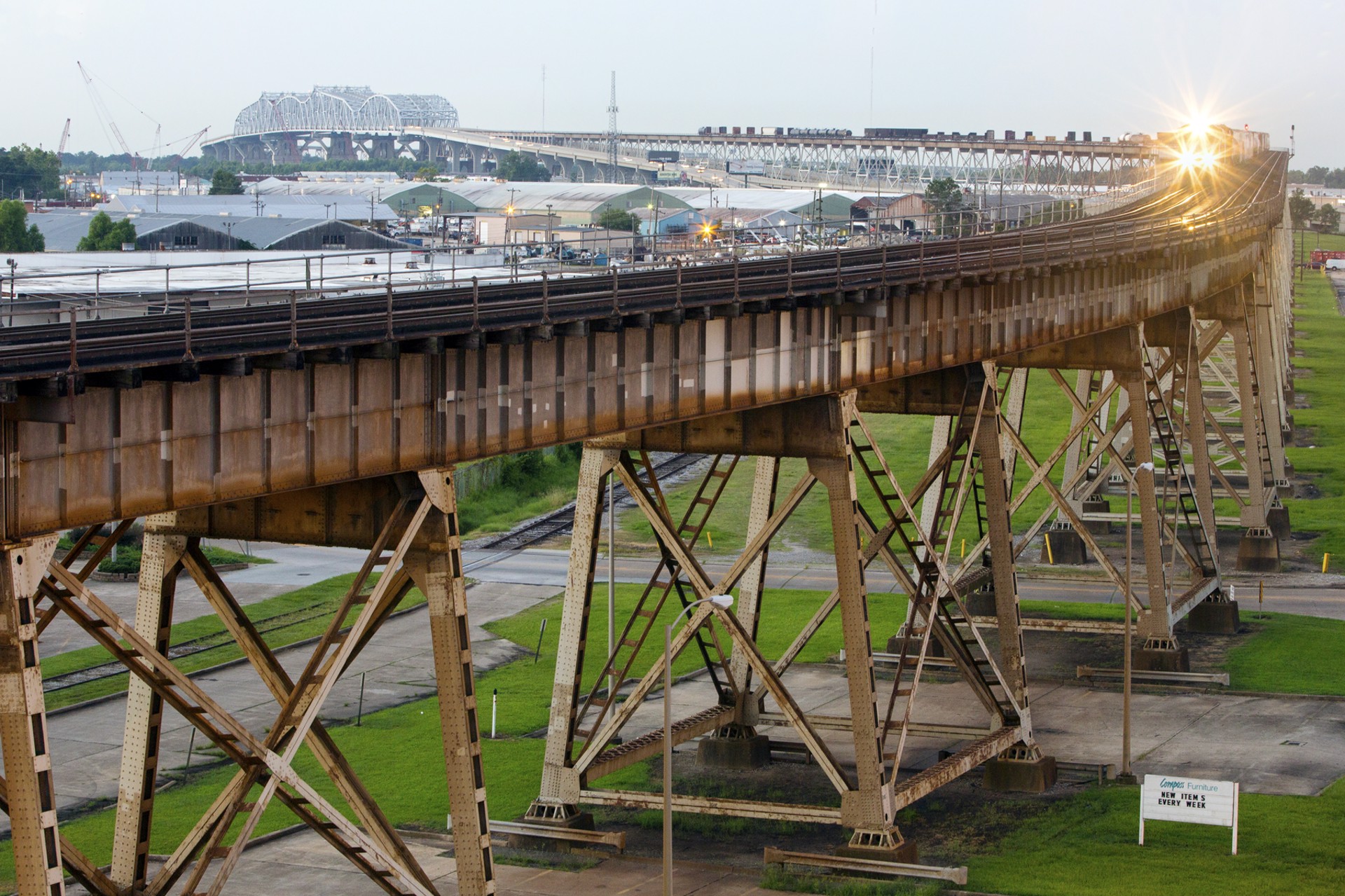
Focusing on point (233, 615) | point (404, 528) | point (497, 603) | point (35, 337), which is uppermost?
point (35, 337)

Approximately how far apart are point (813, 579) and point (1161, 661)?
1946cm

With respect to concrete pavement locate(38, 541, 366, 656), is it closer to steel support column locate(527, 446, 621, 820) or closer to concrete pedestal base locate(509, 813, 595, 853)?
concrete pedestal base locate(509, 813, 595, 853)

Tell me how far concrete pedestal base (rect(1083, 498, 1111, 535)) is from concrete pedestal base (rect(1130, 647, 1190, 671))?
22.5 meters

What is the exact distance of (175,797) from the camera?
42656mm

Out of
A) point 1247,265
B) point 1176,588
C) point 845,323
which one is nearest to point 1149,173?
point 1247,265

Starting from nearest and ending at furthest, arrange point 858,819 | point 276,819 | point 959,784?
point 858,819, point 276,819, point 959,784

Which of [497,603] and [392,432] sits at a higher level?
[392,432]

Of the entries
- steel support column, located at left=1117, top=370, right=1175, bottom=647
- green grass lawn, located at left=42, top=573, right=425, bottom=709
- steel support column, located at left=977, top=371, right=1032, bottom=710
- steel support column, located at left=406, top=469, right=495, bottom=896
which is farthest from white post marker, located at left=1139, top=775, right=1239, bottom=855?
green grass lawn, located at left=42, top=573, right=425, bottom=709

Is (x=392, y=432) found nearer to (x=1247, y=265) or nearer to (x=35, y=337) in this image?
(x=35, y=337)

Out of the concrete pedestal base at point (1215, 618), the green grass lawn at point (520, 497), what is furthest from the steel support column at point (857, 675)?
the green grass lawn at point (520, 497)

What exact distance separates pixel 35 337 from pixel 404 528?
5890 millimetres

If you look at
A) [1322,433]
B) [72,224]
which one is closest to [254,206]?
[72,224]

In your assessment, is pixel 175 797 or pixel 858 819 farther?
pixel 175 797

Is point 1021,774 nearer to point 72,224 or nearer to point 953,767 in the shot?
point 953,767
